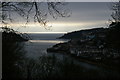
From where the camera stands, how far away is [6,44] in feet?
18.5

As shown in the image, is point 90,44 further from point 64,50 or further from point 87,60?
point 64,50

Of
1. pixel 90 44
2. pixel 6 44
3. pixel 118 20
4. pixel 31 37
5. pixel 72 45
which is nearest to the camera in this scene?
pixel 31 37

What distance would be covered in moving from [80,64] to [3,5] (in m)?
7.21

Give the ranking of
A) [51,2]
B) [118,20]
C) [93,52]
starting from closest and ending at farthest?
1. [51,2]
2. [118,20]
3. [93,52]

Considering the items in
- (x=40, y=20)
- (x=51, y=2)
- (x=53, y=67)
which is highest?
(x=51, y=2)

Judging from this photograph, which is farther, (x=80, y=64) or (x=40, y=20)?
(x=80, y=64)

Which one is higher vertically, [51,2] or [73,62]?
[51,2]

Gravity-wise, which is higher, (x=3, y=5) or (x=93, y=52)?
(x=3, y=5)

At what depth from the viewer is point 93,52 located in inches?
395

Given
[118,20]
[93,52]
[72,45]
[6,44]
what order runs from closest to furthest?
1. [6,44]
2. [118,20]
3. [93,52]
4. [72,45]

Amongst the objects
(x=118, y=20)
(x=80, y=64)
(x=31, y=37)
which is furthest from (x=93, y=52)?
(x=31, y=37)

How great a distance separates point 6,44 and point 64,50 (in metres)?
6.43

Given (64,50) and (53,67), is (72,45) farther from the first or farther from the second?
(53,67)

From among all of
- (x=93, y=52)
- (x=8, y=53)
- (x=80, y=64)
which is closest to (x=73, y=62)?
(x=80, y=64)
